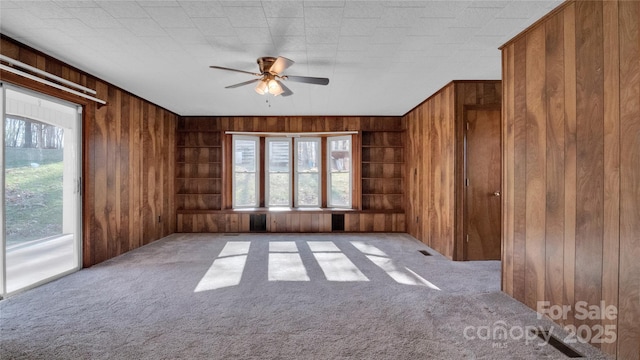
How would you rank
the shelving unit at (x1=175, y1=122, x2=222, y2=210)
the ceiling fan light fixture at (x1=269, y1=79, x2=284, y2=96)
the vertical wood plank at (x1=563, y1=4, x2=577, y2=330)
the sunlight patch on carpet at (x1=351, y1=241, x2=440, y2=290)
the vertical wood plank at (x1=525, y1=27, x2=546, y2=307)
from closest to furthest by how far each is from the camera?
the vertical wood plank at (x1=563, y1=4, x2=577, y2=330) < the vertical wood plank at (x1=525, y1=27, x2=546, y2=307) < the ceiling fan light fixture at (x1=269, y1=79, x2=284, y2=96) < the sunlight patch on carpet at (x1=351, y1=241, x2=440, y2=290) < the shelving unit at (x1=175, y1=122, x2=222, y2=210)

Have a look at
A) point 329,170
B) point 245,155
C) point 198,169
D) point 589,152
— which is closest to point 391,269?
point 589,152

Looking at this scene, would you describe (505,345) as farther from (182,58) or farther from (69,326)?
(182,58)

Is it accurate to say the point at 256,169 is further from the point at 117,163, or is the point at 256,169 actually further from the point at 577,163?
the point at 577,163

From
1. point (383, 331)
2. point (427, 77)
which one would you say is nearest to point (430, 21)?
point (427, 77)

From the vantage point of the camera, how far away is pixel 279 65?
2824mm

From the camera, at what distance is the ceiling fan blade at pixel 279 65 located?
8.91 ft

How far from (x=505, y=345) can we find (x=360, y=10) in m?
2.63

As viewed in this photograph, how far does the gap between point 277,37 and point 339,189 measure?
415 centimetres

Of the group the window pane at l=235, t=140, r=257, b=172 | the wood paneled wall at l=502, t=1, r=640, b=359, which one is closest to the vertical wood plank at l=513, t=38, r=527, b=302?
the wood paneled wall at l=502, t=1, r=640, b=359

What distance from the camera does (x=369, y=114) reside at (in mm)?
6066

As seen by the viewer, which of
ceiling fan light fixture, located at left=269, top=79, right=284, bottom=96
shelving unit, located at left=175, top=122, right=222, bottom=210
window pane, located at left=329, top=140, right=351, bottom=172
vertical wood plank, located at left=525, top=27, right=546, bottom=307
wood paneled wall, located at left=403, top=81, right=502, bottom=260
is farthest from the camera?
window pane, located at left=329, top=140, right=351, bottom=172

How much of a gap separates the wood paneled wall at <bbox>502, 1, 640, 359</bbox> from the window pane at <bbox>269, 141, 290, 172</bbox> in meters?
4.42

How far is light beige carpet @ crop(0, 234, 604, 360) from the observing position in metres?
1.91

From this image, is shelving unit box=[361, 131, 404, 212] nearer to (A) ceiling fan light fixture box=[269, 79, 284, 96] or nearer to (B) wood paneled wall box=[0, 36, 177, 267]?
(A) ceiling fan light fixture box=[269, 79, 284, 96]
